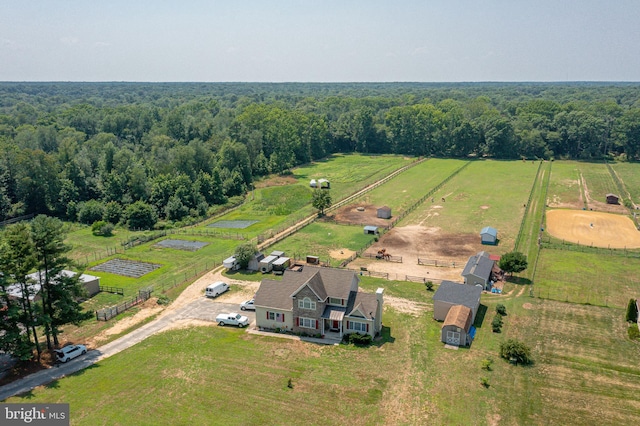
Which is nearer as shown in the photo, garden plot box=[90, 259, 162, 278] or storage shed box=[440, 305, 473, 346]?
storage shed box=[440, 305, 473, 346]

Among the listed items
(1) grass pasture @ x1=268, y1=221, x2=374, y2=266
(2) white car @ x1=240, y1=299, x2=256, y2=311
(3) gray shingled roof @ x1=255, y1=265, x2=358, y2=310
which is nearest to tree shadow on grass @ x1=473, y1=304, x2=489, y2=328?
(3) gray shingled roof @ x1=255, y1=265, x2=358, y2=310

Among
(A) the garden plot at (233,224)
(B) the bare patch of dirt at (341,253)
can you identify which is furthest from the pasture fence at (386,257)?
(A) the garden plot at (233,224)

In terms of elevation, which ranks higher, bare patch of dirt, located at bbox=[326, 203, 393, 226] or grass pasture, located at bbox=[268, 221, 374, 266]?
bare patch of dirt, located at bbox=[326, 203, 393, 226]

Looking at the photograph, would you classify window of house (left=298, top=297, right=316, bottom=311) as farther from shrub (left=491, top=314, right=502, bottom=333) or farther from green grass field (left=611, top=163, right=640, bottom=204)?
green grass field (left=611, top=163, right=640, bottom=204)

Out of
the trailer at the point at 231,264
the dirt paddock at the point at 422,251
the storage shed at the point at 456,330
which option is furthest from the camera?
the trailer at the point at 231,264

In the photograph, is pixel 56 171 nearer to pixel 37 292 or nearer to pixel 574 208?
pixel 37 292

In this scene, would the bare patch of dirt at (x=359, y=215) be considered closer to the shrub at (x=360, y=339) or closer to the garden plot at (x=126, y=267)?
the garden plot at (x=126, y=267)

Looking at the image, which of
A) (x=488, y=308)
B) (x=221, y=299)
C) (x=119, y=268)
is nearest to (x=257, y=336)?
(x=221, y=299)
